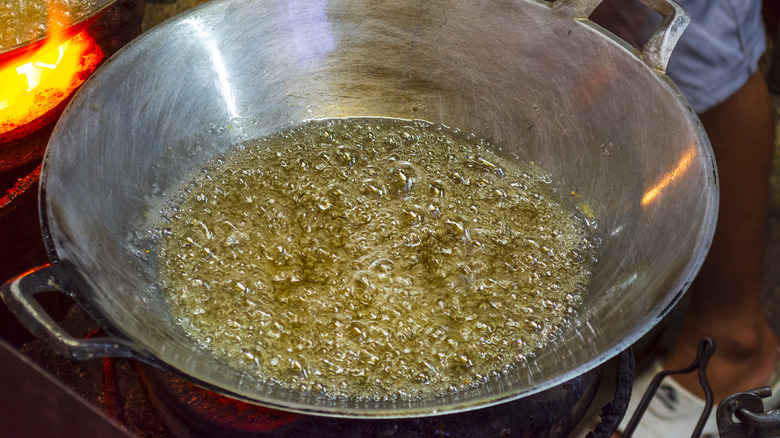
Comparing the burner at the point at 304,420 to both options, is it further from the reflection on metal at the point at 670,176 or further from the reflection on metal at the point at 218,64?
the reflection on metal at the point at 218,64

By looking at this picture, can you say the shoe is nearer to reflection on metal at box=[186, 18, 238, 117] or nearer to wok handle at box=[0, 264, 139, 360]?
reflection on metal at box=[186, 18, 238, 117]

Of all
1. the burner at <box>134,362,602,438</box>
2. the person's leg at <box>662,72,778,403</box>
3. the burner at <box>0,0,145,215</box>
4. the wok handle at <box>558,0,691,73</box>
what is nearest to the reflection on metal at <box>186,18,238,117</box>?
the burner at <box>0,0,145,215</box>

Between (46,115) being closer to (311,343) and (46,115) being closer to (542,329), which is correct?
(311,343)

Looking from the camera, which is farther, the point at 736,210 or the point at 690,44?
the point at 736,210

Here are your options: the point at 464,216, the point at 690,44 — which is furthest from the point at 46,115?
the point at 690,44

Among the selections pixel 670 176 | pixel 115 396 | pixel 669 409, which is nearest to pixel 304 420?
pixel 115 396

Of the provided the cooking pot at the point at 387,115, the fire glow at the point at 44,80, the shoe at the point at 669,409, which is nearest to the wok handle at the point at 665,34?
the cooking pot at the point at 387,115
